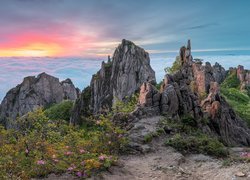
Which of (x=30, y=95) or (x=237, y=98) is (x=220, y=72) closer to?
(x=237, y=98)

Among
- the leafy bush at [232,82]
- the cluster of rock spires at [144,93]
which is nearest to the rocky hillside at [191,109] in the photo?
the cluster of rock spires at [144,93]

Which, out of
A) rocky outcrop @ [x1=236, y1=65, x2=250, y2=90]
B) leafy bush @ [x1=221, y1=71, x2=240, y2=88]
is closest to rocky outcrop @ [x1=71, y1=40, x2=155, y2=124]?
leafy bush @ [x1=221, y1=71, x2=240, y2=88]

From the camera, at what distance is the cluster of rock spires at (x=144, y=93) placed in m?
23.4

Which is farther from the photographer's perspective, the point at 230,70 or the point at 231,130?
the point at 230,70

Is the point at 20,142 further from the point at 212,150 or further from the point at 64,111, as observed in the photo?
the point at 64,111

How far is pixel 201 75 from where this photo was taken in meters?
48.7

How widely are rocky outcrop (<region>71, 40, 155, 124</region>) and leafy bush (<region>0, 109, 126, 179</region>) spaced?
62844 mm

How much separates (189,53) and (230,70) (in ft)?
208

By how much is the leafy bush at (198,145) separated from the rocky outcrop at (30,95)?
294ft

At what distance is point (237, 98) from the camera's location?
190 feet

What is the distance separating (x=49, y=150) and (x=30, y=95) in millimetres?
94349

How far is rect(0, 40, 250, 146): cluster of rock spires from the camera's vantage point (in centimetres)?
2342

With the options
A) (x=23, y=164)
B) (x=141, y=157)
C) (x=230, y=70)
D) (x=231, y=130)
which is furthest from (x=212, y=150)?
(x=230, y=70)

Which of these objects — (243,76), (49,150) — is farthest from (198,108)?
(243,76)
